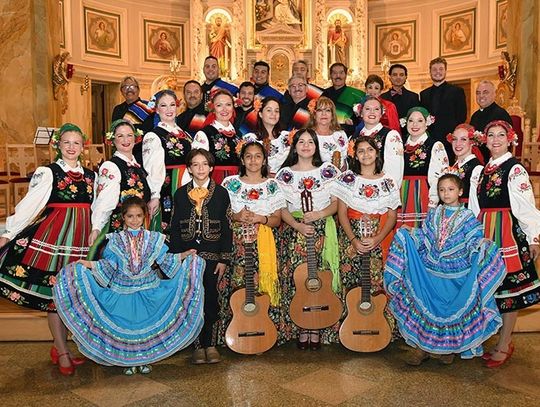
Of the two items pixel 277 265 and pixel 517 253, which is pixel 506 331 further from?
pixel 277 265

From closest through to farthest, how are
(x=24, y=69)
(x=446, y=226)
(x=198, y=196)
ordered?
(x=446, y=226) → (x=198, y=196) → (x=24, y=69)

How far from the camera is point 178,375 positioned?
3.53m

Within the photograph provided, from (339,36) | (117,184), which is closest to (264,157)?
(117,184)

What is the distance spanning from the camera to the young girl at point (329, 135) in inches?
173

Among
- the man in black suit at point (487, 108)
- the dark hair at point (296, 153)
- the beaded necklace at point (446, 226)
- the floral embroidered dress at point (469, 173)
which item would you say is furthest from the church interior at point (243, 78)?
the man in black suit at point (487, 108)

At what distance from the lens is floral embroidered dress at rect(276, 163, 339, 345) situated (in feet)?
13.1

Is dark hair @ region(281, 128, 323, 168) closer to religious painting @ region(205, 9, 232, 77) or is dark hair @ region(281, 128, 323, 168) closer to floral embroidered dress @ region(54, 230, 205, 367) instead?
floral embroidered dress @ region(54, 230, 205, 367)

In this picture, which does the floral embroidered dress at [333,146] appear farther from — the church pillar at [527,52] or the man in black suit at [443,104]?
the church pillar at [527,52]

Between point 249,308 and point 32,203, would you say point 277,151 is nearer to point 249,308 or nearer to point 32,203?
point 249,308

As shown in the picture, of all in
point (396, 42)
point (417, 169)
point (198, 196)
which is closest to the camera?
point (198, 196)

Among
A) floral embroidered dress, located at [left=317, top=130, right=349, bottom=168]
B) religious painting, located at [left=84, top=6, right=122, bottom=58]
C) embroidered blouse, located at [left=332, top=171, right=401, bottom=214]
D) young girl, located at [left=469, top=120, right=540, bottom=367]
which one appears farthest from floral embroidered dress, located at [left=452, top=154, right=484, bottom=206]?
religious painting, located at [left=84, top=6, right=122, bottom=58]

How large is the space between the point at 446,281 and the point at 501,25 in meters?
11.8

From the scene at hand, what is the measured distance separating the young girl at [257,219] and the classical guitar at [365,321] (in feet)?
1.63

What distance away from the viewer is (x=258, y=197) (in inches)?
155
